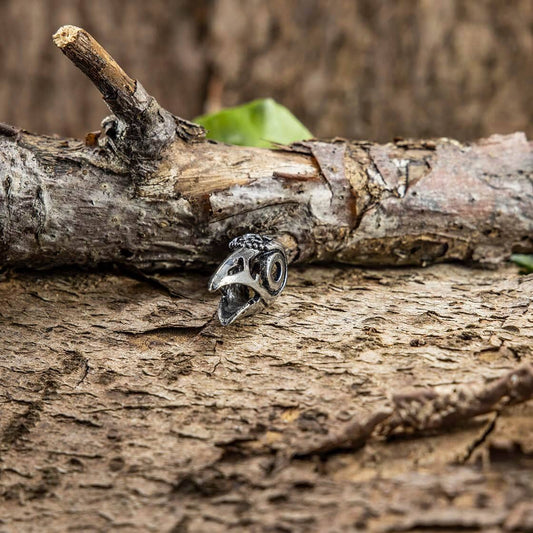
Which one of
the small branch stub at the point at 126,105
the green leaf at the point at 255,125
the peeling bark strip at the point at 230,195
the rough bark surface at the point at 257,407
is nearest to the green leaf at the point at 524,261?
the peeling bark strip at the point at 230,195

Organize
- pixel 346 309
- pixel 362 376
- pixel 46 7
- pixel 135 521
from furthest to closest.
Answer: pixel 46 7
pixel 346 309
pixel 362 376
pixel 135 521

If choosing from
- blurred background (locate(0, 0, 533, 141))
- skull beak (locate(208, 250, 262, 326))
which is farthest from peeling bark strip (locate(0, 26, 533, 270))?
blurred background (locate(0, 0, 533, 141))

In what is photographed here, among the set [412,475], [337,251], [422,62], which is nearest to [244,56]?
[422,62]

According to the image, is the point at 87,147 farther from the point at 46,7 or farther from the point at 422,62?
the point at 422,62

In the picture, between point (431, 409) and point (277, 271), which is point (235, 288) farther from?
point (431, 409)

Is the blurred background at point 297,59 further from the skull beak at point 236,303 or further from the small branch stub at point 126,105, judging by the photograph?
the skull beak at point 236,303

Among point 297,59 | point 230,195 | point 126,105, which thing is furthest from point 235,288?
point 297,59

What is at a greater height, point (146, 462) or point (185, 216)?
point (185, 216)
